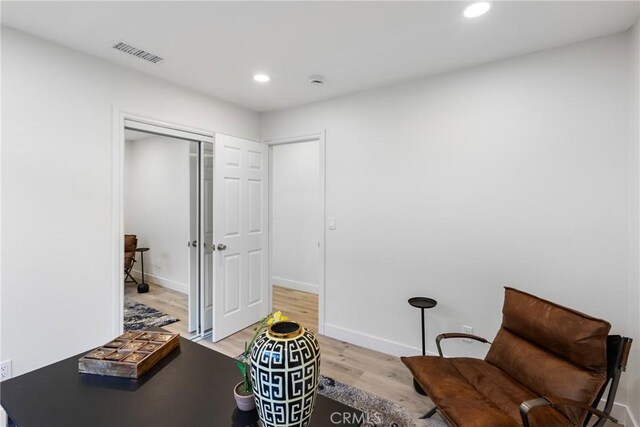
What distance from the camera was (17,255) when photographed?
198 cm

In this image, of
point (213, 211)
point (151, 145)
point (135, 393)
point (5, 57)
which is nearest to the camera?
point (135, 393)

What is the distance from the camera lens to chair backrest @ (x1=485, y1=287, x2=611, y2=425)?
157cm

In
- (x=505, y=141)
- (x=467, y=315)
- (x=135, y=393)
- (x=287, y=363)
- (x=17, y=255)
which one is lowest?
(x=467, y=315)

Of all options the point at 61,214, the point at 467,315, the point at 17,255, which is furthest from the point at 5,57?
the point at 467,315

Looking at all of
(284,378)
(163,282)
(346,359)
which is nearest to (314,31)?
(284,378)

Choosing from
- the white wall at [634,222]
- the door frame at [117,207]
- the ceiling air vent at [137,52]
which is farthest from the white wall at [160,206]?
the white wall at [634,222]

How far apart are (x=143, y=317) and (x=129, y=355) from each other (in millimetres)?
2897

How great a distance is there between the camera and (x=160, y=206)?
16.0 ft

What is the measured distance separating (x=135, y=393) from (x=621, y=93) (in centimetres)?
308

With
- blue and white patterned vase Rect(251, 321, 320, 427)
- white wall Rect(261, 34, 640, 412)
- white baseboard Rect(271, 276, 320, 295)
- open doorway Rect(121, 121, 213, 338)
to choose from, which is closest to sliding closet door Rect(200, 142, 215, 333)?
open doorway Rect(121, 121, 213, 338)

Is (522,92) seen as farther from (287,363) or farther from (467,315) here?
(287,363)

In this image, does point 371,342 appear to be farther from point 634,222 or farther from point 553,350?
point 634,222

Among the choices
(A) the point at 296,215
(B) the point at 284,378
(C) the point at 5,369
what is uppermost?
(A) the point at 296,215

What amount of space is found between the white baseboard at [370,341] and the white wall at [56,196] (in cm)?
201
